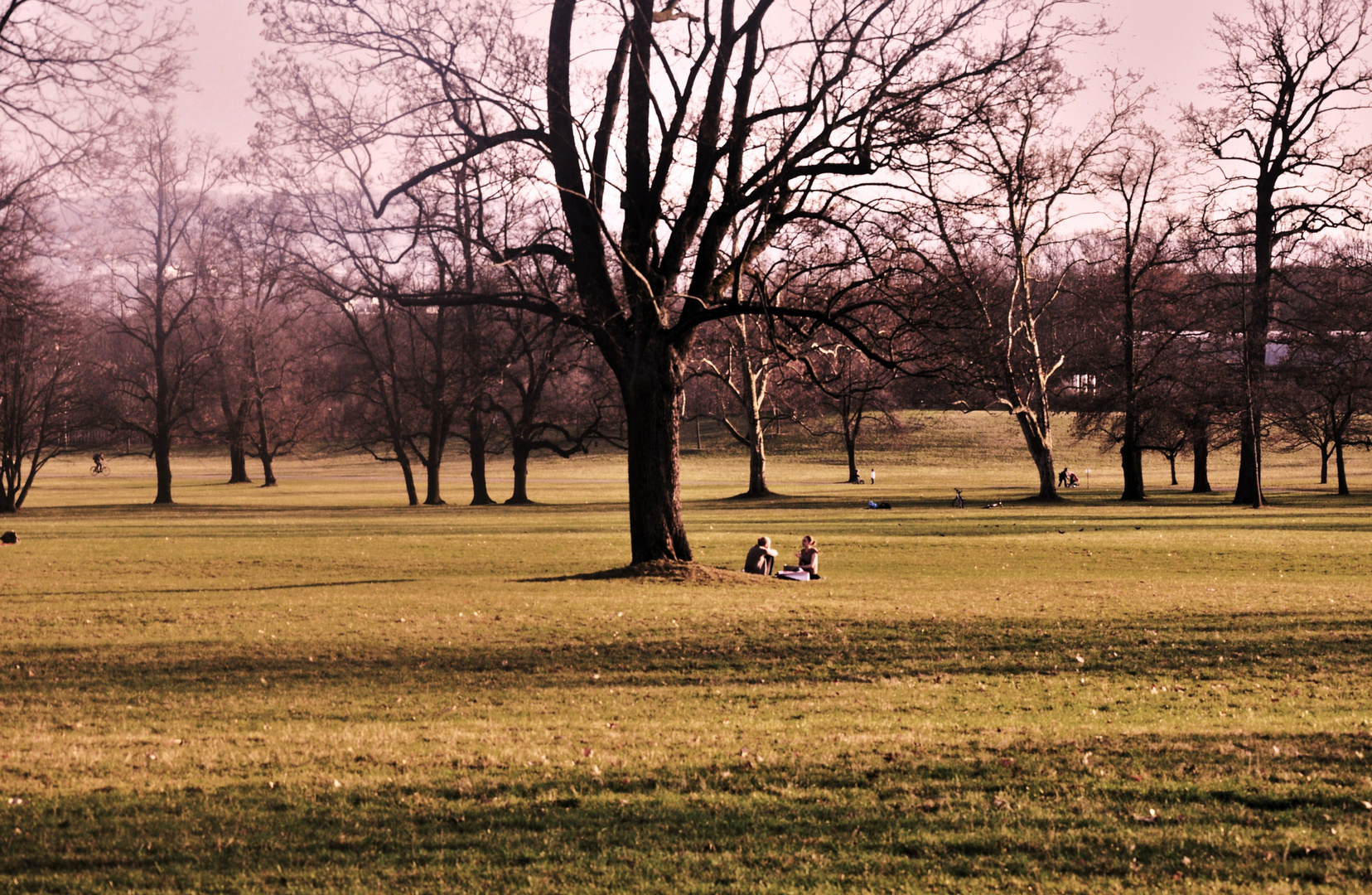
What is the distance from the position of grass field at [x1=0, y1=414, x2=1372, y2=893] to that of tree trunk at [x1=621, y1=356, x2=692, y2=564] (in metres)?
1.26

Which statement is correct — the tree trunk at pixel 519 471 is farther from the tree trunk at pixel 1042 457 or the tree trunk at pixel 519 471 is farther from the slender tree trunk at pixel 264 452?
the slender tree trunk at pixel 264 452

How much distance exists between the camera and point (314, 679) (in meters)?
11.3

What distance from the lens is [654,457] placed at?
66.7 feet

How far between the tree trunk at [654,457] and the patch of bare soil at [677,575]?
1.16ft

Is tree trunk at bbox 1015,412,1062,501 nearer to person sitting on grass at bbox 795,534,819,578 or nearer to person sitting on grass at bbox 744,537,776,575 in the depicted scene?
person sitting on grass at bbox 795,534,819,578

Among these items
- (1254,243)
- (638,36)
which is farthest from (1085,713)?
(1254,243)

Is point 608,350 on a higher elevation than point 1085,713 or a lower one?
higher

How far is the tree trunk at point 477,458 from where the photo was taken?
5119 cm

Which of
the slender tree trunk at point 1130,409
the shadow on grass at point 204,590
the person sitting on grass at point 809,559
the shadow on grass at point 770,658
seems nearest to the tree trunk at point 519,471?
the slender tree trunk at point 1130,409

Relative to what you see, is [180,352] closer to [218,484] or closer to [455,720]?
[218,484]

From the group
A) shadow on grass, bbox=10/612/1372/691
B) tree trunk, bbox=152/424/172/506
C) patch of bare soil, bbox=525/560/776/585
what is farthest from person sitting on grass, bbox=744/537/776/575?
tree trunk, bbox=152/424/172/506

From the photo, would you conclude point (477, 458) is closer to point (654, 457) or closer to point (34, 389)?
point (34, 389)

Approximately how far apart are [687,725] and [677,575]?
10650 mm

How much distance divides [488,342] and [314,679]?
36.6 meters
